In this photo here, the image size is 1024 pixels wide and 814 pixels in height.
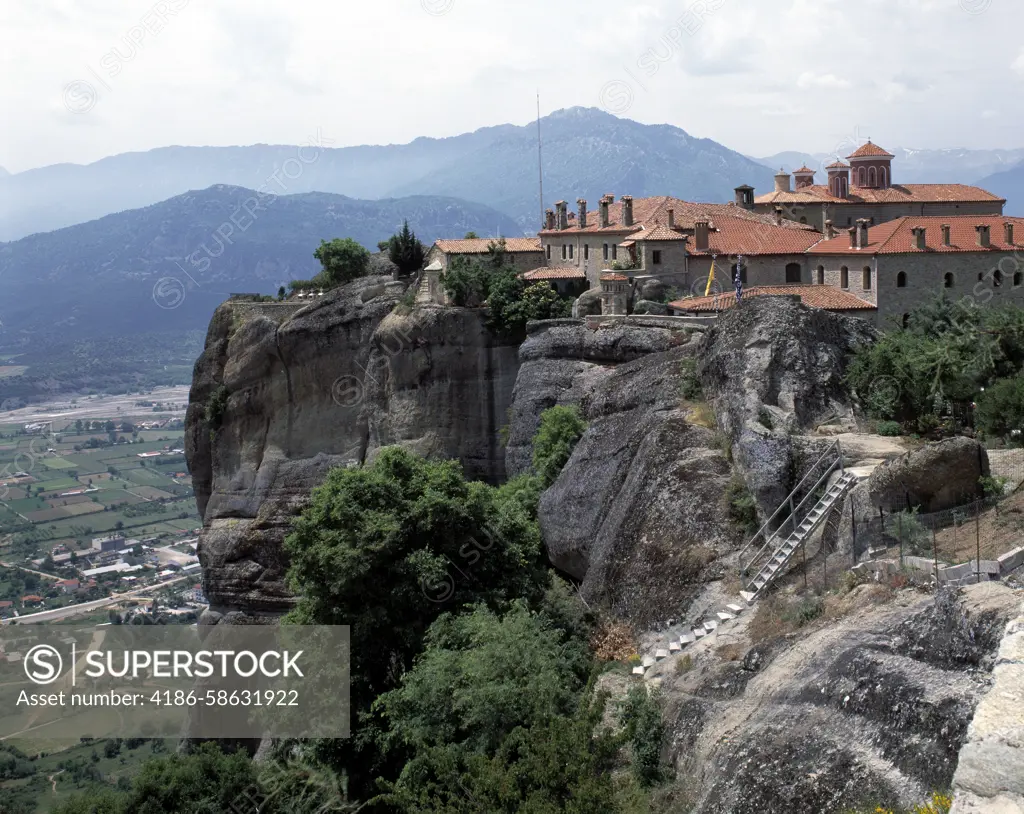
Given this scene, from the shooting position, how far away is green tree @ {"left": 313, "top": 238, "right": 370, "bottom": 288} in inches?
2517

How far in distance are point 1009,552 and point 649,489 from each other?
422 inches

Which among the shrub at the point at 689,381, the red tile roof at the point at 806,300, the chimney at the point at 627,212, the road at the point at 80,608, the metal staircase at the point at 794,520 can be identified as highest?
the chimney at the point at 627,212

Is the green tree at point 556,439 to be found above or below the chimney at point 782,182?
below

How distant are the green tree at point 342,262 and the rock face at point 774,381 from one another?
3423cm

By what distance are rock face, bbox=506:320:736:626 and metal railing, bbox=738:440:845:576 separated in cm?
118

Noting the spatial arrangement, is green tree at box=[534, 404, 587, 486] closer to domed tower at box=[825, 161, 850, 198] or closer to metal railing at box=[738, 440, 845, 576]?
metal railing at box=[738, 440, 845, 576]

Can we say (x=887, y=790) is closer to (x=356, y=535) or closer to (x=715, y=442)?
(x=715, y=442)

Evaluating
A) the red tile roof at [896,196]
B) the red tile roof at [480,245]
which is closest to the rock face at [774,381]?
the red tile roof at [896,196]

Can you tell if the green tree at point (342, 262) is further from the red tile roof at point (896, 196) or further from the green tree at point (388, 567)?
the green tree at point (388, 567)

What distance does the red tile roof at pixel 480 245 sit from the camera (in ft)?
190

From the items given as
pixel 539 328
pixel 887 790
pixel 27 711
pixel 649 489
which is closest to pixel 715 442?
pixel 649 489

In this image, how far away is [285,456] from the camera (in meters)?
58.6

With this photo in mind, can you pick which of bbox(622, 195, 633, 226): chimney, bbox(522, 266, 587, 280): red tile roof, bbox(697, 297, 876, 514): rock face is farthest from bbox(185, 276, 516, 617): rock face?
A: bbox(697, 297, 876, 514): rock face

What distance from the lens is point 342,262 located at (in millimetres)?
63938
